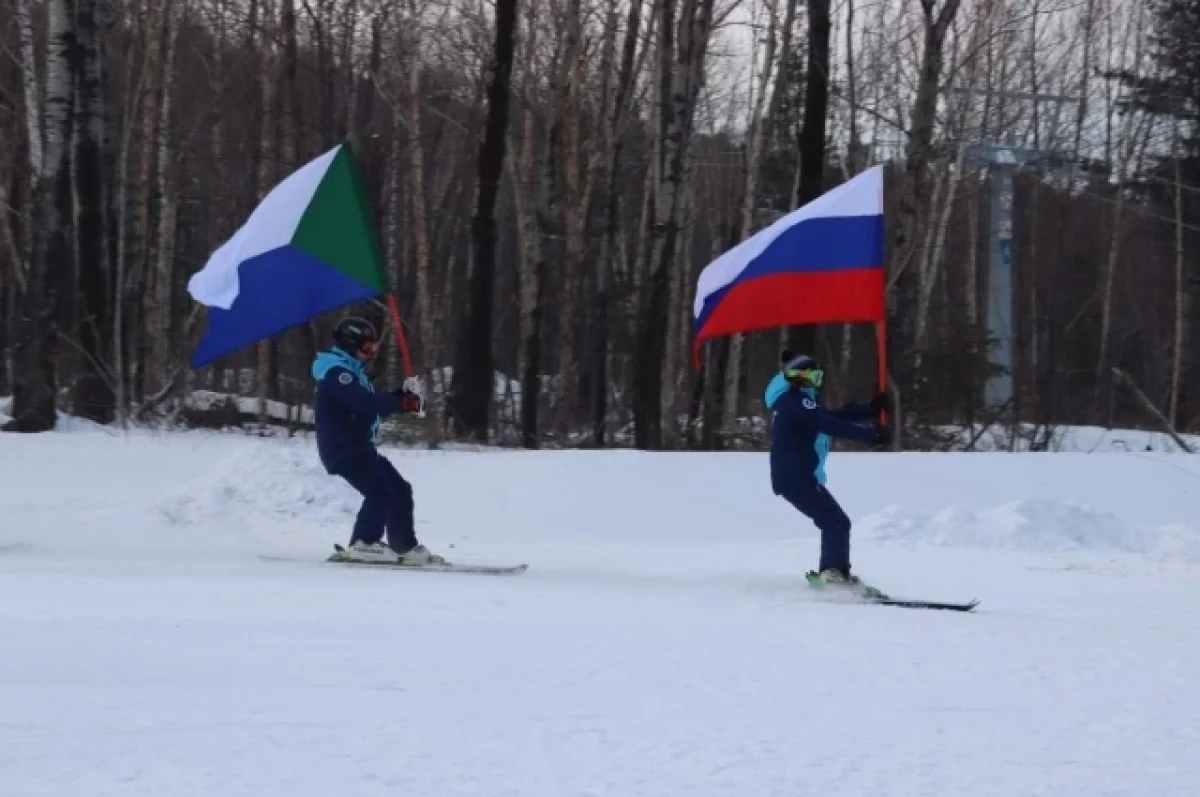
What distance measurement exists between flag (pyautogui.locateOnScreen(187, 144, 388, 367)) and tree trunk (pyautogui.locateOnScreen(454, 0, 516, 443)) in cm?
994

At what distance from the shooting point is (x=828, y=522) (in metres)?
10.3

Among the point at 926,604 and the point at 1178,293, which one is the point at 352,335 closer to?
the point at 926,604

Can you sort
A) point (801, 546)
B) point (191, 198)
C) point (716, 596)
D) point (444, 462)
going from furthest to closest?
point (191, 198) < point (444, 462) < point (801, 546) < point (716, 596)

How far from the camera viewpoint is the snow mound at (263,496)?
13.7m

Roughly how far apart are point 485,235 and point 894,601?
1350 cm

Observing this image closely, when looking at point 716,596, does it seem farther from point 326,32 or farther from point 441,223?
point 441,223

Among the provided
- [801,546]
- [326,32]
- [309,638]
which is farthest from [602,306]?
[309,638]

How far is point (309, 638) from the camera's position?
7.56 metres

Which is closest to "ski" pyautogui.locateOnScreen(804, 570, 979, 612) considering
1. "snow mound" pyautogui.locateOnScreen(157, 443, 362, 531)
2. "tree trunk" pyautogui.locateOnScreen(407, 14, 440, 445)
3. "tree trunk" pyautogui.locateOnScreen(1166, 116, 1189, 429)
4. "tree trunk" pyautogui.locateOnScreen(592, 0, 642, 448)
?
"snow mound" pyautogui.locateOnScreen(157, 443, 362, 531)

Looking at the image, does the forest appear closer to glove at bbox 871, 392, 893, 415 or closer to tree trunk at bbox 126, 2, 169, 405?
tree trunk at bbox 126, 2, 169, 405

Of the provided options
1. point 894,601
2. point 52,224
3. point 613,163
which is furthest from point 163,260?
point 894,601

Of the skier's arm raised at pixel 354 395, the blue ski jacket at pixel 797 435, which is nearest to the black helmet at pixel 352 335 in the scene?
the skier's arm raised at pixel 354 395

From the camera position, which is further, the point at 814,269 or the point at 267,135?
the point at 267,135

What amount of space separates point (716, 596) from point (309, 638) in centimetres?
326
